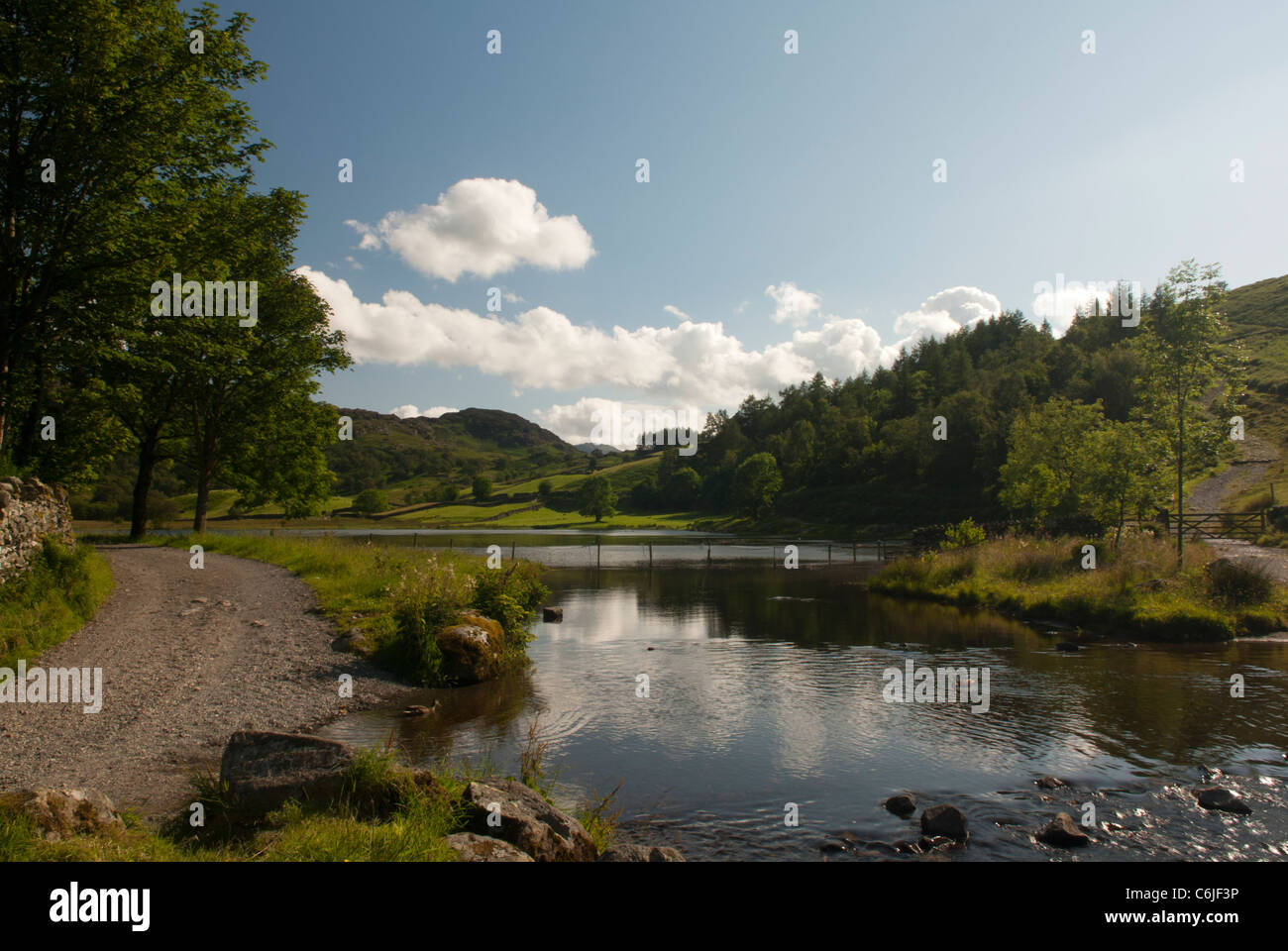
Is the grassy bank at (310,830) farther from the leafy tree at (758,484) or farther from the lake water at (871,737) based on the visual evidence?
the leafy tree at (758,484)

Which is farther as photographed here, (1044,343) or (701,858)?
(1044,343)

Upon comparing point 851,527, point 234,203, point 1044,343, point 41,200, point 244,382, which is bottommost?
point 851,527

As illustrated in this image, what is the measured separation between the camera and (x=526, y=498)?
19788 cm

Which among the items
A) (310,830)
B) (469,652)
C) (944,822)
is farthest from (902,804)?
(469,652)

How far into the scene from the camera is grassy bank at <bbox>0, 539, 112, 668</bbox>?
1380 cm

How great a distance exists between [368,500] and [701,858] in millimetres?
166909

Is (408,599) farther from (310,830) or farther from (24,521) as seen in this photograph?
(310,830)

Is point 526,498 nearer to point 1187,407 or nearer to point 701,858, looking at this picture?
point 1187,407

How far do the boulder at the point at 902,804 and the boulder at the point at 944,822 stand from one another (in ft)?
1.48

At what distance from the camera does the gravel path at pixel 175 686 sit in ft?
31.6

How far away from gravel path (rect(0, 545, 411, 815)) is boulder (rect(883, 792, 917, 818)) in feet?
33.7

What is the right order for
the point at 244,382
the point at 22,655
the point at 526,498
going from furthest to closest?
1. the point at 526,498
2. the point at 244,382
3. the point at 22,655

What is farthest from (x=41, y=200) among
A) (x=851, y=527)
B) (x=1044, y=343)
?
(x=1044, y=343)

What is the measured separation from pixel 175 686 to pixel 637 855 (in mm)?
11097
